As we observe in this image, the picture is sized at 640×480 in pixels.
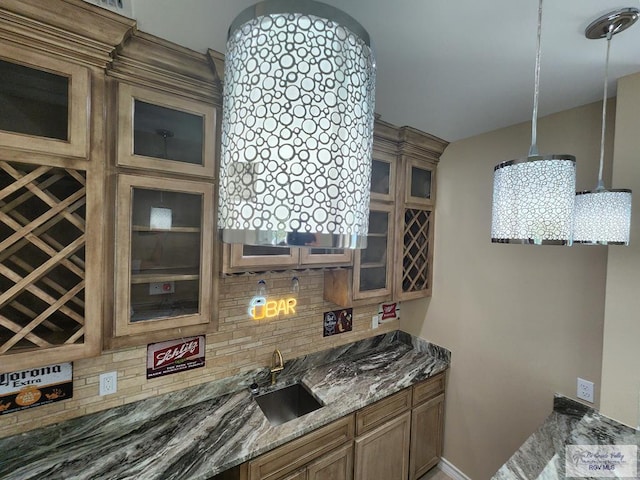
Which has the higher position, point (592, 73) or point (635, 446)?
point (592, 73)

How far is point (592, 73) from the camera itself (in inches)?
53.9

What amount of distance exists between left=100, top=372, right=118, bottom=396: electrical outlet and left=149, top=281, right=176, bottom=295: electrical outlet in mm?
537

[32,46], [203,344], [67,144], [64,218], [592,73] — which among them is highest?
[592,73]

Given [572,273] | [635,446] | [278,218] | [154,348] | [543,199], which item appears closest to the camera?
[278,218]

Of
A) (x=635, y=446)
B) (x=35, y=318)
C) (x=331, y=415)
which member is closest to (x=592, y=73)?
(x=635, y=446)

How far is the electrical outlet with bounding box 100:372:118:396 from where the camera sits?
144cm

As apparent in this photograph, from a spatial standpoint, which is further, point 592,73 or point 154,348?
point 154,348

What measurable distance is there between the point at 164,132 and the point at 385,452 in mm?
2409

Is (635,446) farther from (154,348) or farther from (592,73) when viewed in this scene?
(154,348)

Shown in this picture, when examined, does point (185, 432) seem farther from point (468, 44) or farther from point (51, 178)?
point (468, 44)

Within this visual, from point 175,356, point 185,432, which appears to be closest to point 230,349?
point 175,356

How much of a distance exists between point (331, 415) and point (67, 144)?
5.93 feet

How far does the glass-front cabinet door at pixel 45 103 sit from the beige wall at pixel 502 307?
8.02ft

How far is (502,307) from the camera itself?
2.08 meters
